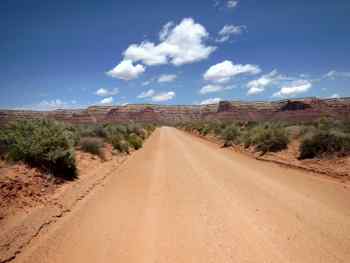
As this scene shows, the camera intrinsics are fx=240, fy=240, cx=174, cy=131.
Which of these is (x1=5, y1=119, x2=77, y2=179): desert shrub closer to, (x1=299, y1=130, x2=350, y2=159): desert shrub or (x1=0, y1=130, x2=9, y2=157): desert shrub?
(x1=0, y1=130, x2=9, y2=157): desert shrub

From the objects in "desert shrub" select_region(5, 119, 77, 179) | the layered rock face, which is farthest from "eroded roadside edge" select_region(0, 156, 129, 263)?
the layered rock face

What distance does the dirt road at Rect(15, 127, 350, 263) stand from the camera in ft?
13.5

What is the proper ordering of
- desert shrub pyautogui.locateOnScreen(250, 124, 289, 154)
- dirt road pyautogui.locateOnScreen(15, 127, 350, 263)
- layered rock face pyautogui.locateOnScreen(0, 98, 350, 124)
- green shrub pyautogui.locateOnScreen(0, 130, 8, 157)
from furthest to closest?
layered rock face pyautogui.locateOnScreen(0, 98, 350, 124)
desert shrub pyautogui.locateOnScreen(250, 124, 289, 154)
green shrub pyautogui.locateOnScreen(0, 130, 8, 157)
dirt road pyautogui.locateOnScreen(15, 127, 350, 263)

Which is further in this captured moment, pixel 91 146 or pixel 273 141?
pixel 273 141

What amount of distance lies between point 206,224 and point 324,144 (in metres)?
9.68

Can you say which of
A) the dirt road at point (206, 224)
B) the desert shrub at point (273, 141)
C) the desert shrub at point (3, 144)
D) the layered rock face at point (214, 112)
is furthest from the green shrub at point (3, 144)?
the layered rock face at point (214, 112)

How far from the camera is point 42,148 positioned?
898 cm

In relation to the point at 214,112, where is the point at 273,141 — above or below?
above

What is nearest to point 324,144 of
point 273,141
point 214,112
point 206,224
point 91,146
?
point 273,141

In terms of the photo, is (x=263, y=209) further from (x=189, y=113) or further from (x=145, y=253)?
(x=189, y=113)

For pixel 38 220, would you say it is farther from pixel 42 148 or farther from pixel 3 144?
pixel 3 144

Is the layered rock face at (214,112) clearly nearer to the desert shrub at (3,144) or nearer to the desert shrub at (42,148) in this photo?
the desert shrub at (3,144)

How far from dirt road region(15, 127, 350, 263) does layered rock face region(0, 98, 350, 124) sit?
3183 centimetres

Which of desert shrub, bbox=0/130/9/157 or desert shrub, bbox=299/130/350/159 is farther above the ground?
desert shrub, bbox=0/130/9/157
